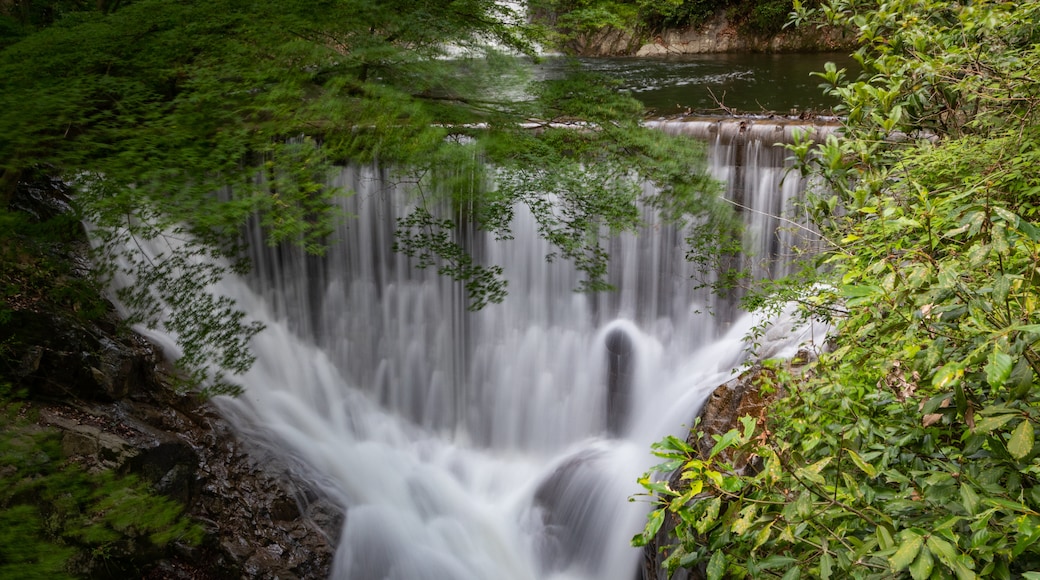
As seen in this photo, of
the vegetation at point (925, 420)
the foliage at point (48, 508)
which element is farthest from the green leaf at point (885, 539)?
the foliage at point (48, 508)

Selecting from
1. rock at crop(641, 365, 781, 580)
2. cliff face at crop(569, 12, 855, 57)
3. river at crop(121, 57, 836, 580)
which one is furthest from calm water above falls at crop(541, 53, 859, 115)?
rock at crop(641, 365, 781, 580)

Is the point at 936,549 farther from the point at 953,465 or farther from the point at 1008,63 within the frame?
the point at 1008,63

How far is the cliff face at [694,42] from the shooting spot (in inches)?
586

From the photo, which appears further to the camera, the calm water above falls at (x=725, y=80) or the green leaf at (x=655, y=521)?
the calm water above falls at (x=725, y=80)

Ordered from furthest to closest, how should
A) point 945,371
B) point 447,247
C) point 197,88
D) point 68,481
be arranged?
point 447,247 → point 197,88 → point 68,481 → point 945,371

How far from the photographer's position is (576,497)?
6211mm

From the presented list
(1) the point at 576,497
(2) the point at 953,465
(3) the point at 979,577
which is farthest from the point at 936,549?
(1) the point at 576,497

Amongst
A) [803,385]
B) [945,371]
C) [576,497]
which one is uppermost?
[945,371]

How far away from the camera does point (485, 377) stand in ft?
25.7

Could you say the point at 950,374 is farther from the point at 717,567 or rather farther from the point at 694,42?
the point at 694,42

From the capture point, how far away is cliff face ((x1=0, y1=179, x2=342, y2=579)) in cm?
500

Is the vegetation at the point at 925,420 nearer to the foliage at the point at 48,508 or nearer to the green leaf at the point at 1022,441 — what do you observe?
the green leaf at the point at 1022,441

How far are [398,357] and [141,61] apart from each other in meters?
4.73

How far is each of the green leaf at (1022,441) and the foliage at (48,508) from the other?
→ 3427mm
